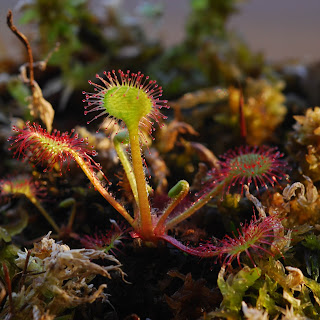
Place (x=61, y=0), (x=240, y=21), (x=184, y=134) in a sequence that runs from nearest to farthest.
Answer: (x=184, y=134), (x=61, y=0), (x=240, y=21)

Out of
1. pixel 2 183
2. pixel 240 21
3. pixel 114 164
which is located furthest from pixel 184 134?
pixel 240 21

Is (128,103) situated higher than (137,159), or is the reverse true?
(128,103)

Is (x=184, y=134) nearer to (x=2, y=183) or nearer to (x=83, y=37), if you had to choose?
(x=2, y=183)

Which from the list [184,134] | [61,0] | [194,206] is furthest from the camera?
[61,0]

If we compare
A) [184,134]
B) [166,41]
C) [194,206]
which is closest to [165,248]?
[194,206]

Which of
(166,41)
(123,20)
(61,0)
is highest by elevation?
(61,0)

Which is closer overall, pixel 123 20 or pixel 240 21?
pixel 123 20

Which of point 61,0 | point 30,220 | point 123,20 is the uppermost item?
point 61,0

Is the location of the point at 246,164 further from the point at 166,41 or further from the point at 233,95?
the point at 166,41

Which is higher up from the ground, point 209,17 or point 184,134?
point 209,17
